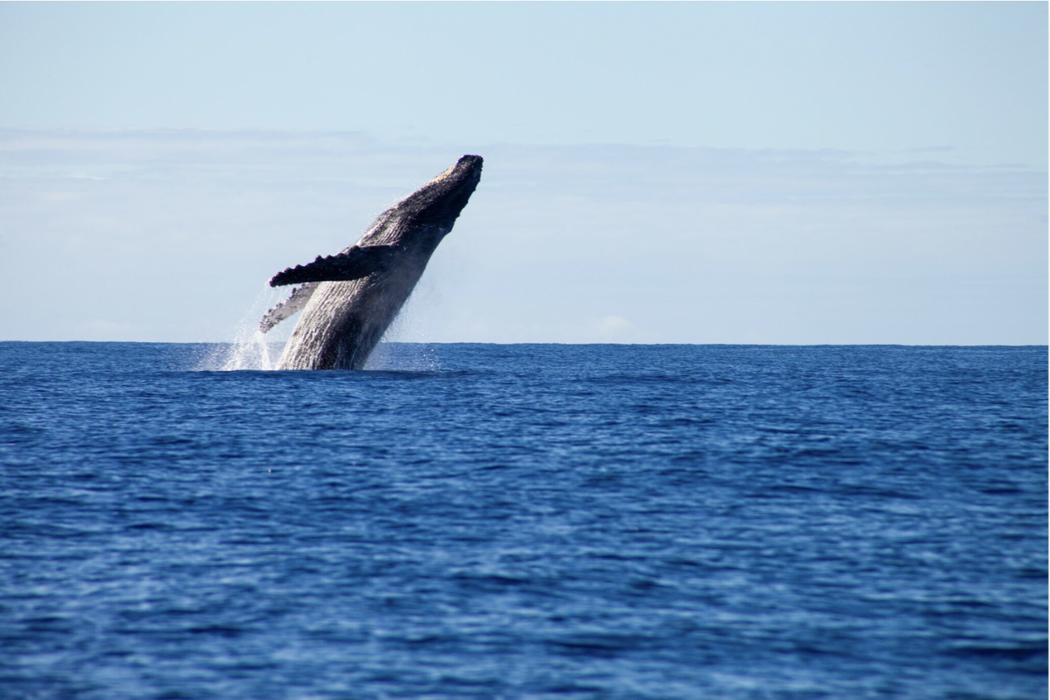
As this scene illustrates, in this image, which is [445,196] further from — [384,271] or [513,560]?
[513,560]

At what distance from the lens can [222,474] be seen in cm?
1961

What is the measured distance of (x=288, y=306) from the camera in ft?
105

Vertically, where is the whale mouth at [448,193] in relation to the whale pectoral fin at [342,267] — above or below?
above

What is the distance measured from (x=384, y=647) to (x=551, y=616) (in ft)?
5.91

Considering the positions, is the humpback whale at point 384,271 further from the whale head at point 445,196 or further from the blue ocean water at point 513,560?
the blue ocean water at point 513,560

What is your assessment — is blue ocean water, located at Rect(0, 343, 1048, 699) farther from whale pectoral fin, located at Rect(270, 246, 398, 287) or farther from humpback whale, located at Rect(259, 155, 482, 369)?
humpback whale, located at Rect(259, 155, 482, 369)

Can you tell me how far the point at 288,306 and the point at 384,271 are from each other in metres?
3.28

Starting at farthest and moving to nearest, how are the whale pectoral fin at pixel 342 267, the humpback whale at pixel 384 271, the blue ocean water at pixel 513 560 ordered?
1. the humpback whale at pixel 384 271
2. the whale pectoral fin at pixel 342 267
3. the blue ocean water at pixel 513 560

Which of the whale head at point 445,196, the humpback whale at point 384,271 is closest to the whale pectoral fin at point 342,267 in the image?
the humpback whale at point 384,271

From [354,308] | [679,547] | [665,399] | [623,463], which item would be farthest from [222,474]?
[665,399]

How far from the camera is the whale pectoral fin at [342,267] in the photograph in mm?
27172

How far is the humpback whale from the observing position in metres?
30.4

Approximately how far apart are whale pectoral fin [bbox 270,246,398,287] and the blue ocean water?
3.30 meters

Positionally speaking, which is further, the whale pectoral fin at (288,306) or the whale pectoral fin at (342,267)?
the whale pectoral fin at (288,306)
